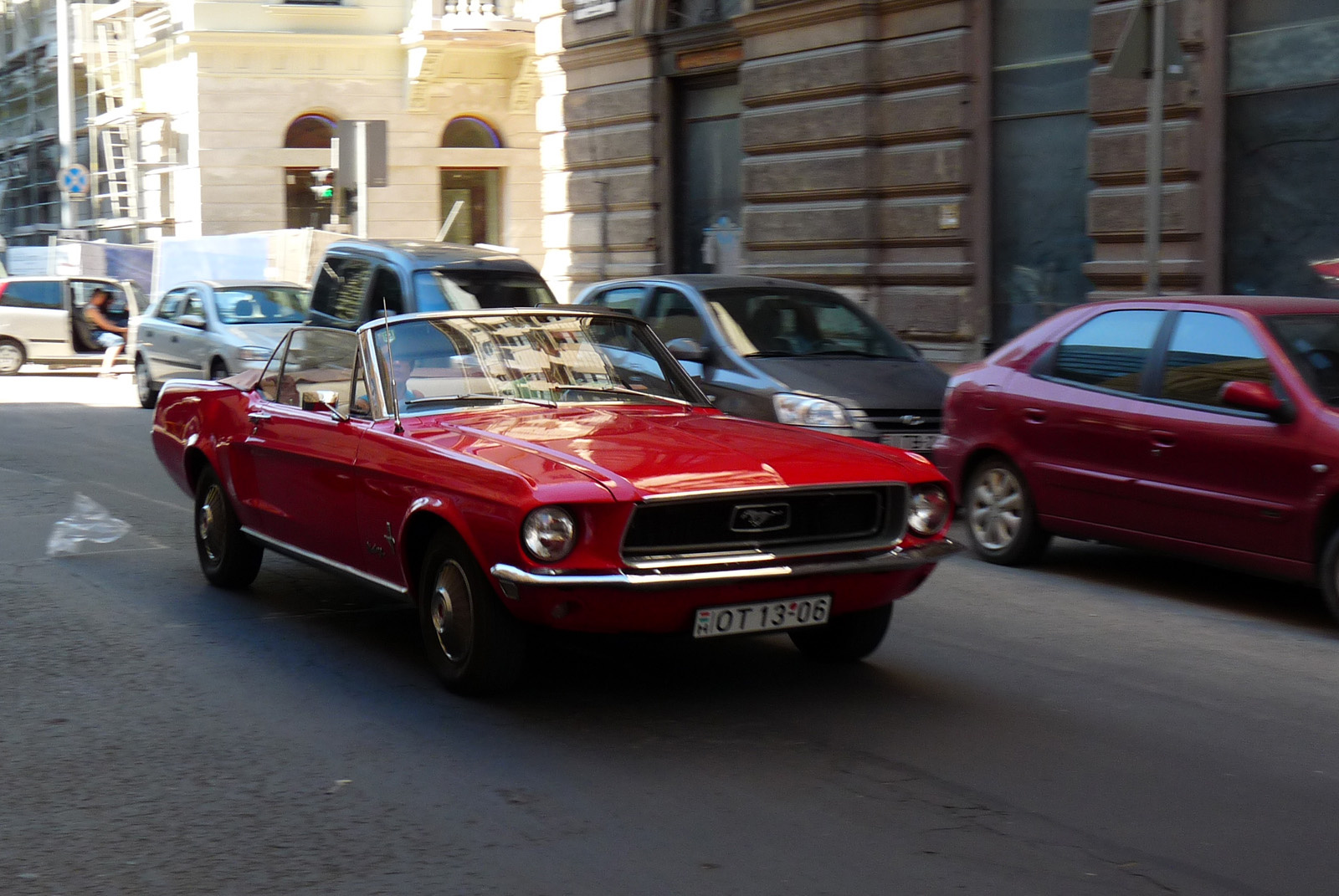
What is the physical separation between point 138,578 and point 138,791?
146 inches

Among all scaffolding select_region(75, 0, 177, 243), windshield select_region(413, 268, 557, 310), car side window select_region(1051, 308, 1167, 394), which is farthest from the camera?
scaffolding select_region(75, 0, 177, 243)

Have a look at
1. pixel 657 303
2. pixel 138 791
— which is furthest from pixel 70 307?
pixel 138 791

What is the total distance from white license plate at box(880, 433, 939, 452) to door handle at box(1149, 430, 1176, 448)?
2456mm

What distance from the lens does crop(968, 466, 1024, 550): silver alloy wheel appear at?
9.08 meters

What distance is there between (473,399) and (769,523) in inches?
59.6

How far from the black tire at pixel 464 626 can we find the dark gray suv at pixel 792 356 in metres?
4.45

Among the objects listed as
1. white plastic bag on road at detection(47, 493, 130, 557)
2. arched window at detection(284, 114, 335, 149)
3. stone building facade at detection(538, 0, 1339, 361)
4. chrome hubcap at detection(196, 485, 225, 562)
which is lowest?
white plastic bag on road at detection(47, 493, 130, 557)

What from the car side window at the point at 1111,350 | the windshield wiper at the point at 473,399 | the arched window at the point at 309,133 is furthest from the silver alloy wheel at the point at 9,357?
the windshield wiper at the point at 473,399

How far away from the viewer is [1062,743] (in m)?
5.36

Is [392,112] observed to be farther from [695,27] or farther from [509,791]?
[509,791]

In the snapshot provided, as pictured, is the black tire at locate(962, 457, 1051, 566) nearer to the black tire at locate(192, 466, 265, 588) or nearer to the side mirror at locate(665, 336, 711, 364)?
the side mirror at locate(665, 336, 711, 364)

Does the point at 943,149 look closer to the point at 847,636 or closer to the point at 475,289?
the point at 475,289

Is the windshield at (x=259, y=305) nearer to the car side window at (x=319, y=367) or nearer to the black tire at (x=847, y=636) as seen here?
the car side window at (x=319, y=367)

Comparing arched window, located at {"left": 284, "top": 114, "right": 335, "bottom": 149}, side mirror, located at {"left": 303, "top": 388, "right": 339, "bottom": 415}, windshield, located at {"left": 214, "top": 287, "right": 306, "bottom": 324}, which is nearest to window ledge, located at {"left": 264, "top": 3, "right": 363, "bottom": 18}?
arched window, located at {"left": 284, "top": 114, "right": 335, "bottom": 149}
